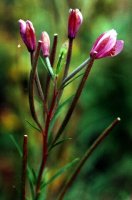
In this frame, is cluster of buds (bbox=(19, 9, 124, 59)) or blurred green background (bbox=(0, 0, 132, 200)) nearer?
cluster of buds (bbox=(19, 9, 124, 59))

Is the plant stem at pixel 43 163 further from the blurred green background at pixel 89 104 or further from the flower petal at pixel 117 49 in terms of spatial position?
the blurred green background at pixel 89 104

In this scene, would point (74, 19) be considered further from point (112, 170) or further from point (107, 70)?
point (107, 70)

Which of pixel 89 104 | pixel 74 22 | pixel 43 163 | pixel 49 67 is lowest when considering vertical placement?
pixel 43 163

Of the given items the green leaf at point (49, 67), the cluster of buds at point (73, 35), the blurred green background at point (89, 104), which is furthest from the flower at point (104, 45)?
the blurred green background at point (89, 104)

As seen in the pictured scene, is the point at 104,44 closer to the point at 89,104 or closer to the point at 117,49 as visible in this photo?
the point at 117,49

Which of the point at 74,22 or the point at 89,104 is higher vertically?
the point at 74,22

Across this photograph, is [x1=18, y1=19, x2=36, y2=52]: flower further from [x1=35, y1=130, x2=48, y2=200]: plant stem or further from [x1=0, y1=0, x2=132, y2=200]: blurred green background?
[x1=0, y1=0, x2=132, y2=200]: blurred green background

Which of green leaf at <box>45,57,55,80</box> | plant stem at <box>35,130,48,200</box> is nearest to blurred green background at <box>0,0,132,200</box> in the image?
plant stem at <box>35,130,48,200</box>

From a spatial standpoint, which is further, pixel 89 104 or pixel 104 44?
pixel 89 104

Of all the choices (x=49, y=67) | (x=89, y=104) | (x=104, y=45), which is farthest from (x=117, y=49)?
(x=89, y=104)
